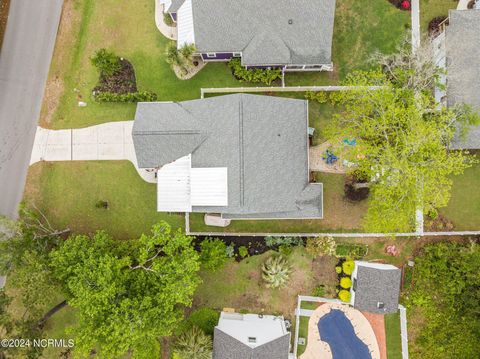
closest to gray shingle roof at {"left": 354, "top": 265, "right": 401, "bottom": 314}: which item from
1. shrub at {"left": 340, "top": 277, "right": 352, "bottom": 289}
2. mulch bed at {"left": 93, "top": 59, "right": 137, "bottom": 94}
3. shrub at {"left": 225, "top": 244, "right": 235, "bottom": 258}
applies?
shrub at {"left": 340, "top": 277, "right": 352, "bottom": 289}

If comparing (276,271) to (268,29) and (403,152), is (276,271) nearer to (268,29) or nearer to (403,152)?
(403,152)

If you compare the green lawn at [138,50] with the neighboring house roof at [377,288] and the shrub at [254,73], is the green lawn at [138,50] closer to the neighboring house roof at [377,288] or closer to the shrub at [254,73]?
the shrub at [254,73]

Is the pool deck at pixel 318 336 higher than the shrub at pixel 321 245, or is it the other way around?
the shrub at pixel 321 245

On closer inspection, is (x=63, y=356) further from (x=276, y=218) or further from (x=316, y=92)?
(x=316, y=92)

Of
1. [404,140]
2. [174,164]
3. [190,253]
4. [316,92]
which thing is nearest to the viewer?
[404,140]

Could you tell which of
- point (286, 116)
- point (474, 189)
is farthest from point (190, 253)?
point (474, 189)

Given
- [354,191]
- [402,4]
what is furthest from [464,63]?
[354,191]

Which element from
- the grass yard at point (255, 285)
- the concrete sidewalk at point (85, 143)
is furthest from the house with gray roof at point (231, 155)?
the grass yard at point (255, 285)

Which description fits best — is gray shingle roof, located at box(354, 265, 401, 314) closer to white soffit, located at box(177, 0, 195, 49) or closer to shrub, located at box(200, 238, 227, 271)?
shrub, located at box(200, 238, 227, 271)
